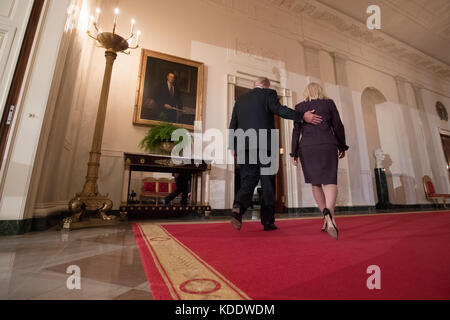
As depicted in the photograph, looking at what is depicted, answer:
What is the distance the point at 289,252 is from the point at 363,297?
0.56m

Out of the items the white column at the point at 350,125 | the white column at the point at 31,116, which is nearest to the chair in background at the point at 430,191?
the white column at the point at 350,125

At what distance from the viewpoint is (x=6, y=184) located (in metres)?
1.69

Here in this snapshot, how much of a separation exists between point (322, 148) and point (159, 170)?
241 centimetres

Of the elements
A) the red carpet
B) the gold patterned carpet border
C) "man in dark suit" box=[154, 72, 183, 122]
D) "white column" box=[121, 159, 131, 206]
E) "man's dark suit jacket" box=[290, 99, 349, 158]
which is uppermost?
"man in dark suit" box=[154, 72, 183, 122]

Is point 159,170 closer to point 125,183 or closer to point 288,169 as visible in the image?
point 125,183

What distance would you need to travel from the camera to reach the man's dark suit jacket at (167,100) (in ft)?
12.0

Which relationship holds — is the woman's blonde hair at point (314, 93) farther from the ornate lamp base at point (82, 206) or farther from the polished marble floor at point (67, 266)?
the ornate lamp base at point (82, 206)

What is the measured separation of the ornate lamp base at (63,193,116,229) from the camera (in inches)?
81.1

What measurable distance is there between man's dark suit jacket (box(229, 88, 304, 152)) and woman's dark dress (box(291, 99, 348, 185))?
16 cm

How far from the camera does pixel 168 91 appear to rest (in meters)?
3.75

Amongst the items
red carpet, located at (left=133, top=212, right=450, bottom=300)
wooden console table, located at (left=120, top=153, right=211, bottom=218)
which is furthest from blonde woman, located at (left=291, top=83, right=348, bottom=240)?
wooden console table, located at (left=120, top=153, right=211, bottom=218)

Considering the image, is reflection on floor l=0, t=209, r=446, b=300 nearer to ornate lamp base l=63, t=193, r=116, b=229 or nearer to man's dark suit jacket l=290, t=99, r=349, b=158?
ornate lamp base l=63, t=193, r=116, b=229

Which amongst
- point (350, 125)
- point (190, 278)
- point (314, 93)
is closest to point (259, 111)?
point (314, 93)

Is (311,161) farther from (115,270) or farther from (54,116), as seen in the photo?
(54,116)
